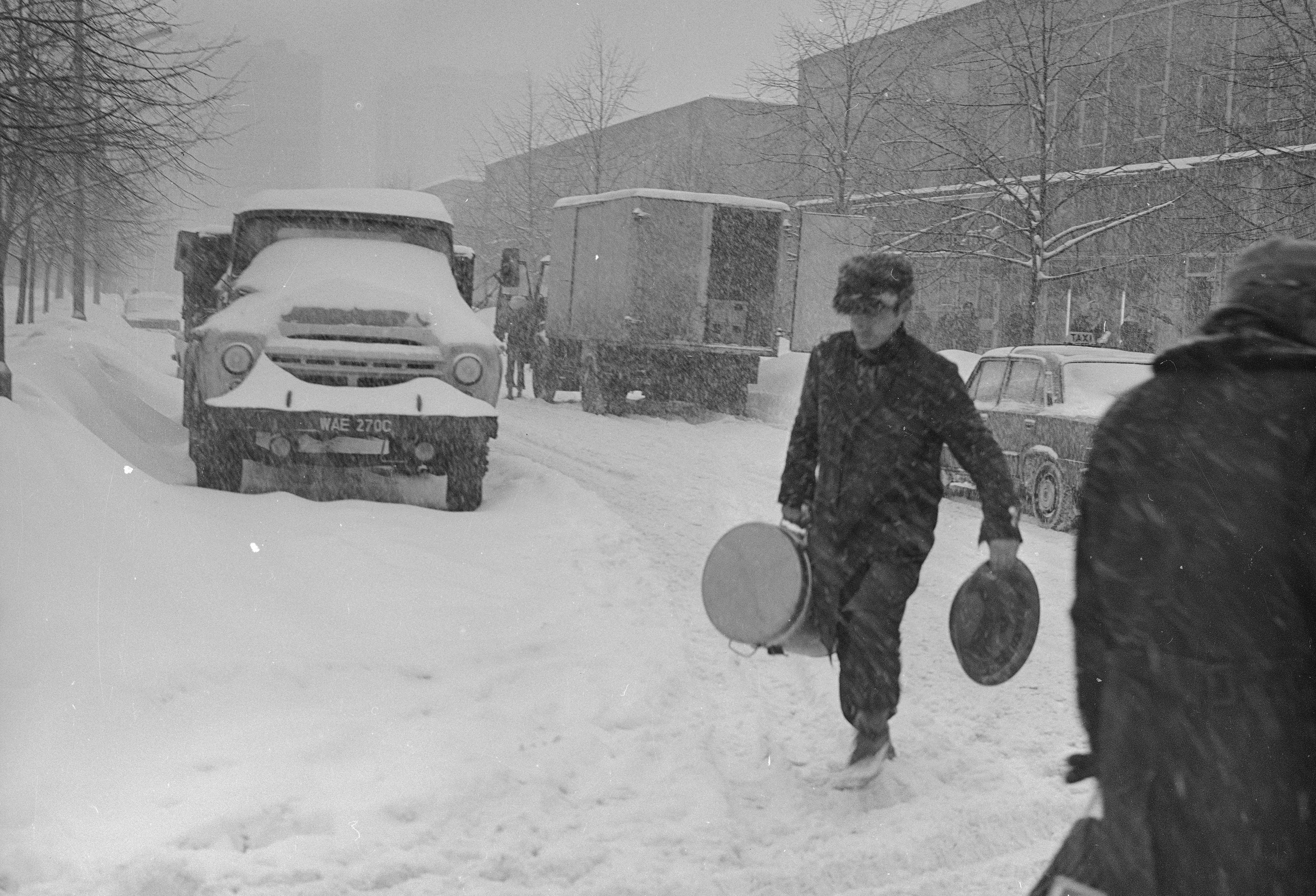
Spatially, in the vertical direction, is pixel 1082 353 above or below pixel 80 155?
below

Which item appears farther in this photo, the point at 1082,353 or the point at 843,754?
the point at 1082,353

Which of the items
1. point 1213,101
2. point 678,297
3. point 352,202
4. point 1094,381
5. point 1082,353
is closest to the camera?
point 352,202

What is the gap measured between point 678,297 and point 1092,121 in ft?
35.2

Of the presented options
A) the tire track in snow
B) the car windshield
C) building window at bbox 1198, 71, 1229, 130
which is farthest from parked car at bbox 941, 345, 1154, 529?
building window at bbox 1198, 71, 1229, 130

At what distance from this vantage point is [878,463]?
442 centimetres

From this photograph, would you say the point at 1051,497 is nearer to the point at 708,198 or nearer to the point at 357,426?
the point at 357,426

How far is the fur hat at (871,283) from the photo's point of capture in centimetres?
431

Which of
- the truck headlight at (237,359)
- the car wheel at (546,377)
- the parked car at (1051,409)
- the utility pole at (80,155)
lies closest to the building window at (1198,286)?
the car wheel at (546,377)

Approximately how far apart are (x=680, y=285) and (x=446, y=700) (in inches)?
577

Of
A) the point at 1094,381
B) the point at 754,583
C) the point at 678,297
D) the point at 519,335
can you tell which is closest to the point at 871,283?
the point at 754,583

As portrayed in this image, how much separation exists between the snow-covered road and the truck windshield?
8.91 ft

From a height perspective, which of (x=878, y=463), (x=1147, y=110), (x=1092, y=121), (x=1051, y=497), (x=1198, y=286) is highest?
(x=1147, y=110)

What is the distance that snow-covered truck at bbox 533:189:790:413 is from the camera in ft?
64.0

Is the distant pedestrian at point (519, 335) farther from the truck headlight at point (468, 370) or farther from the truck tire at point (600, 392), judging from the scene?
the truck headlight at point (468, 370)
